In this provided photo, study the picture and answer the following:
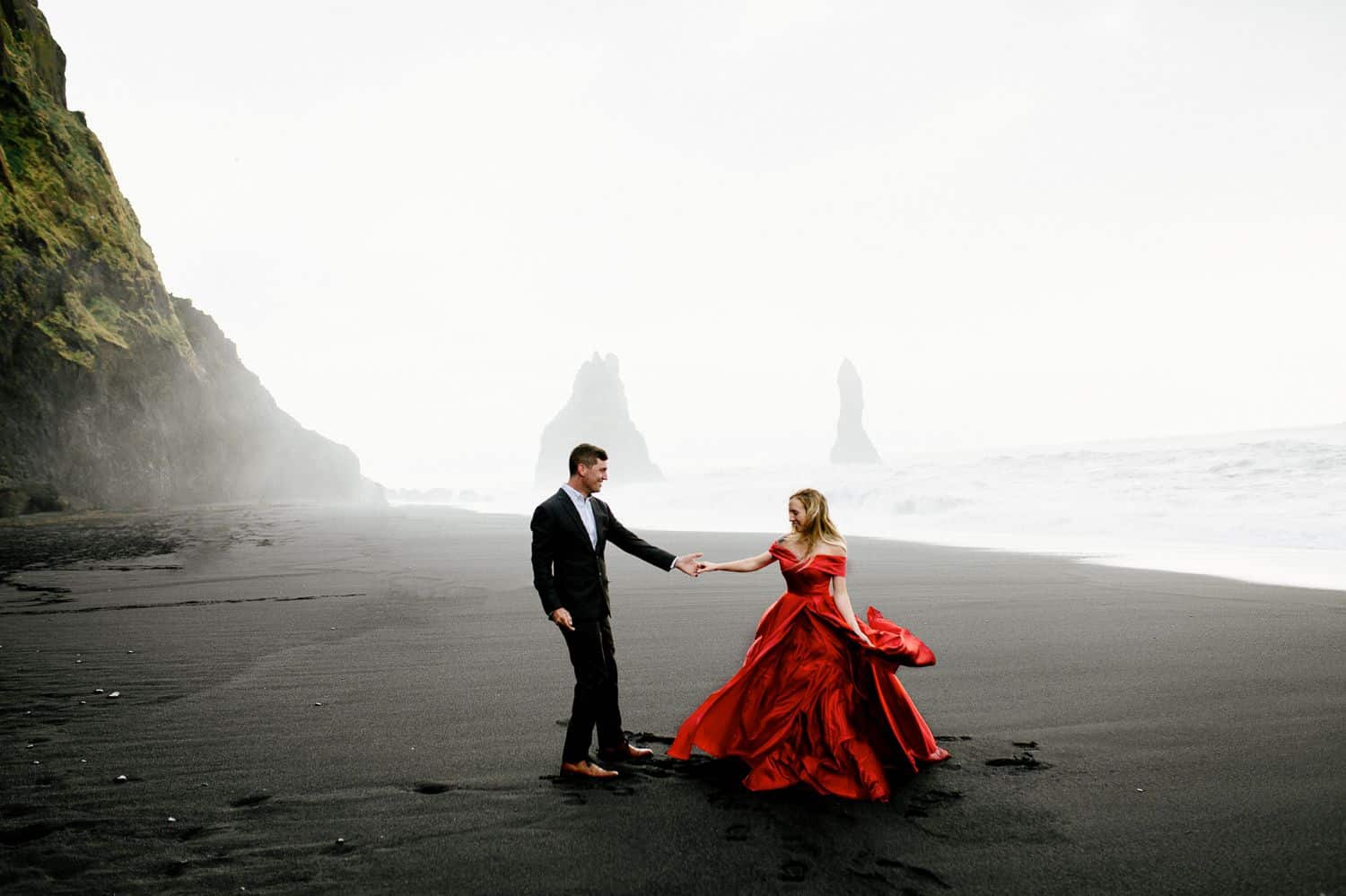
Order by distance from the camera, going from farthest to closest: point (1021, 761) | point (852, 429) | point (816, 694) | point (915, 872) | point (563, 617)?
point (852, 429) < point (1021, 761) < point (563, 617) < point (816, 694) < point (915, 872)

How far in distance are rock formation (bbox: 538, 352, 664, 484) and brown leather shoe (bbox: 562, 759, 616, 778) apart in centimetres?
13028

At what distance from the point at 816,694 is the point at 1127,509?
81.6 feet

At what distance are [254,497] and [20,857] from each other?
224 feet

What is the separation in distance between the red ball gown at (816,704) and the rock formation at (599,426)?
130 metres

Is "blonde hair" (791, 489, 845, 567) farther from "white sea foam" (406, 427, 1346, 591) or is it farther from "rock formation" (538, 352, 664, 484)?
"rock formation" (538, 352, 664, 484)

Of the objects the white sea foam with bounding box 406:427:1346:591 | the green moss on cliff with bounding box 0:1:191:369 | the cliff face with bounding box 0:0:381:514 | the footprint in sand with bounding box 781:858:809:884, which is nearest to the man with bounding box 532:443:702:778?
the footprint in sand with bounding box 781:858:809:884

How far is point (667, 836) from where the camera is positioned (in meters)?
4.07

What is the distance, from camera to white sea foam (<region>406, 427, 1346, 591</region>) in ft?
56.1

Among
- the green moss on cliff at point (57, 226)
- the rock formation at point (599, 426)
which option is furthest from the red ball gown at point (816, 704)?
the rock formation at point (599, 426)

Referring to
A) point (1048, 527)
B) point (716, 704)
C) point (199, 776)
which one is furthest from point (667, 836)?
point (1048, 527)

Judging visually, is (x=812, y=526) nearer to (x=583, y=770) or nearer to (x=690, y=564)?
(x=690, y=564)

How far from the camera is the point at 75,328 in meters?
34.0

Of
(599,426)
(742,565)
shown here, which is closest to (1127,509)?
(742,565)

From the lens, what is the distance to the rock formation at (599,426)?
450 ft
